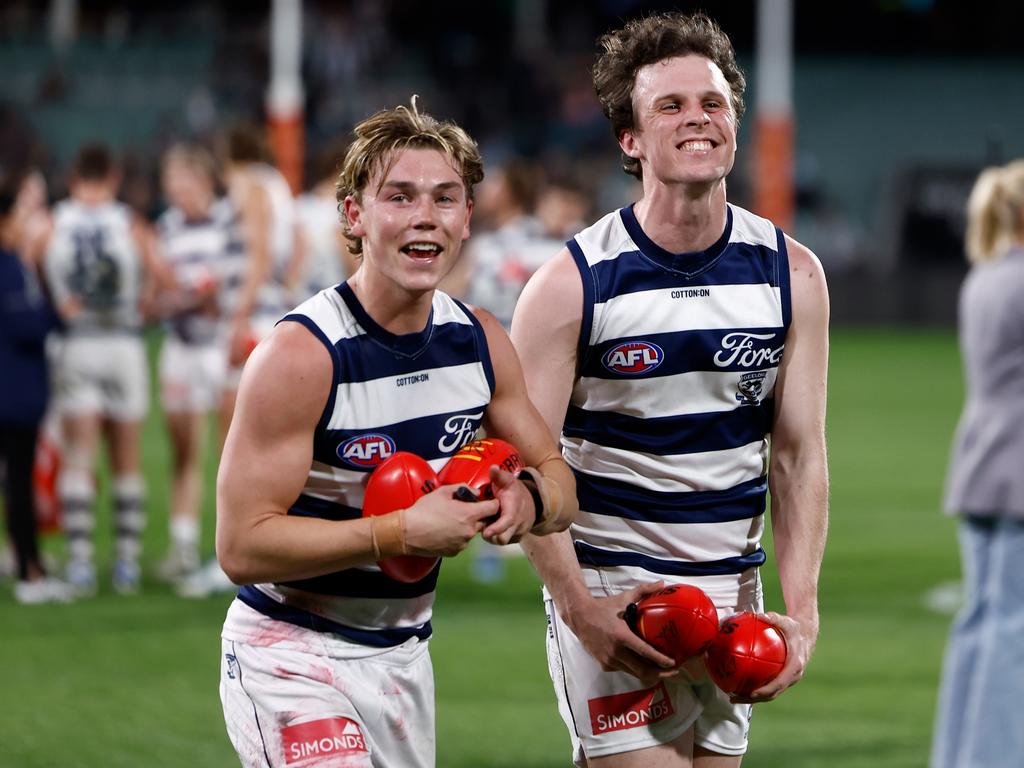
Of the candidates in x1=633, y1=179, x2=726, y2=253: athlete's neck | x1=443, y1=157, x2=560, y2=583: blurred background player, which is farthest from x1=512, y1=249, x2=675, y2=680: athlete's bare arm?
x1=443, y1=157, x2=560, y2=583: blurred background player

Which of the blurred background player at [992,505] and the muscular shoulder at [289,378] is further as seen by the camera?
the blurred background player at [992,505]

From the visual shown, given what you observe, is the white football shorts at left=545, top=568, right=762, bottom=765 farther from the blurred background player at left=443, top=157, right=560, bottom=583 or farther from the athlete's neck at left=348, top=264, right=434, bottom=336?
the blurred background player at left=443, top=157, right=560, bottom=583

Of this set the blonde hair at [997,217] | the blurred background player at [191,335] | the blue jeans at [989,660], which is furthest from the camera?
the blurred background player at [191,335]

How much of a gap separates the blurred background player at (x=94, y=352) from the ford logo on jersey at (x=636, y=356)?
6.15m

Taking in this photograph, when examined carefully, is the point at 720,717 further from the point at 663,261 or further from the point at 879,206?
the point at 879,206

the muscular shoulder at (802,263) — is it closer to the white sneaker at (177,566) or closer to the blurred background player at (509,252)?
the white sneaker at (177,566)

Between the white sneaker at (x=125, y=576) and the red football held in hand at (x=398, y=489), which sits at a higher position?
the red football held in hand at (x=398, y=489)

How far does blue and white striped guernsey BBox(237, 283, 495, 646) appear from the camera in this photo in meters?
3.61

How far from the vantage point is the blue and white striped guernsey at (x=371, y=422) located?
3613 millimetres

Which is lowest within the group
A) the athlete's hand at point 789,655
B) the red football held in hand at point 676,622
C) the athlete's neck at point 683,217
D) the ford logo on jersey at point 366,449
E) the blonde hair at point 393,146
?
the athlete's hand at point 789,655

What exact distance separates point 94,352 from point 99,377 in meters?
0.14

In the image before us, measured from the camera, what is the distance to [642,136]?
3926 millimetres

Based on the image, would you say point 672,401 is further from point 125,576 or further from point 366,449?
point 125,576

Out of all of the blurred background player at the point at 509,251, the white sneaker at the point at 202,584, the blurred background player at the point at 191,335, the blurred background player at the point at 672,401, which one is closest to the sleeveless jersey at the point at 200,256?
the blurred background player at the point at 191,335
